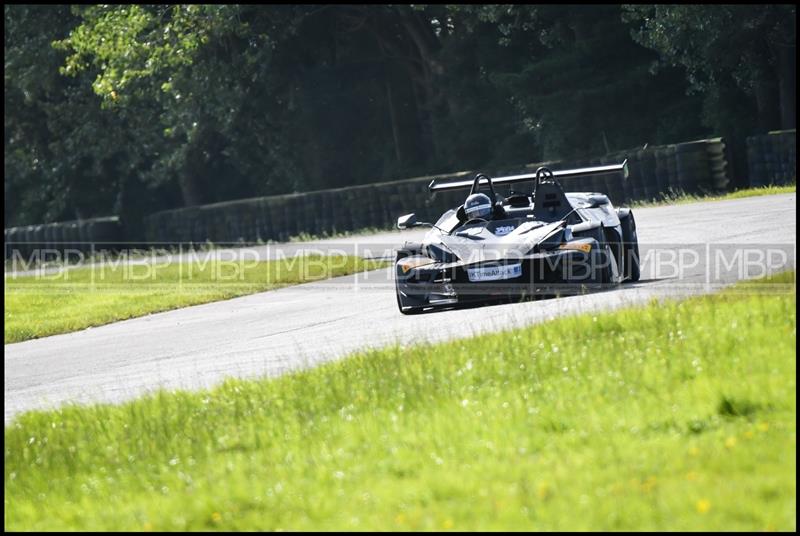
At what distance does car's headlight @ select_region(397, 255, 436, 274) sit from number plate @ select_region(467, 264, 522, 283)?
48 centimetres

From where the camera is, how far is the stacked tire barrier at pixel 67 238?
1604 inches

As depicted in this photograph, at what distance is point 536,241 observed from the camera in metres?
13.0

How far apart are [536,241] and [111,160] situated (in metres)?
36.6

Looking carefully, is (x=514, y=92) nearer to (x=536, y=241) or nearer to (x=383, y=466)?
(x=536, y=241)

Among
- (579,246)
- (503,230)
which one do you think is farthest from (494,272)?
(579,246)

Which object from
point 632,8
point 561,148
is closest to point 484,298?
point 632,8

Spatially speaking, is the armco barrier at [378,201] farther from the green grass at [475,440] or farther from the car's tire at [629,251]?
the green grass at [475,440]

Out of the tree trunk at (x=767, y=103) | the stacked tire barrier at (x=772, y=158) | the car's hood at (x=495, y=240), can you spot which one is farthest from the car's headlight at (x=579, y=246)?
the tree trunk at (x=767, y=103)

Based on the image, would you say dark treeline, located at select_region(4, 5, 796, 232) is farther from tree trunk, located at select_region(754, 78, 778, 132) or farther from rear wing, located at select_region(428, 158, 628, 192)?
rear wing, located at select_region(428, 158, 628, 192)

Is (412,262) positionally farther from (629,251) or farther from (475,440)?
(475,440)

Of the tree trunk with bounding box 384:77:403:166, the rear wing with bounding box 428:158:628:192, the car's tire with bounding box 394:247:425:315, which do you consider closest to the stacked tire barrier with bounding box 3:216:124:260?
the tree trunk with bounding box 384:77:403:166

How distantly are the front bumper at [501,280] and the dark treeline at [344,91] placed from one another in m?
18.7

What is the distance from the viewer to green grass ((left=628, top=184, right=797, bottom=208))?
24.2 m

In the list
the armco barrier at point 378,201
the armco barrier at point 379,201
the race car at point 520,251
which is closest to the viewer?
the race car at point 520,251
